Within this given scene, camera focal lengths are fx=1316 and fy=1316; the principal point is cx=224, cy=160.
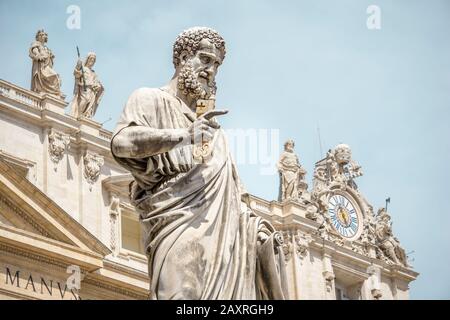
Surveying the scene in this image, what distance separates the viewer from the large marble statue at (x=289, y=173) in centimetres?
3578

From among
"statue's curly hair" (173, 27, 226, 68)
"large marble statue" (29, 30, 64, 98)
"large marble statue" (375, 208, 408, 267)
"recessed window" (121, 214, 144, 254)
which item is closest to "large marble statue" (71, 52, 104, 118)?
"large marble statue" (29, 30, 64, 98)

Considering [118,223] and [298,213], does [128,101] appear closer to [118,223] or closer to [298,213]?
[118,223]

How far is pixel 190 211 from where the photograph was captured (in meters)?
6.04

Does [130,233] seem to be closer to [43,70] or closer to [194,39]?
[43,70]

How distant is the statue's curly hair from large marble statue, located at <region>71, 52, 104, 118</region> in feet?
81.0

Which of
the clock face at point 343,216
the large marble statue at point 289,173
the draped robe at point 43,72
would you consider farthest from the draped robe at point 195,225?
the clock face at point 343,216

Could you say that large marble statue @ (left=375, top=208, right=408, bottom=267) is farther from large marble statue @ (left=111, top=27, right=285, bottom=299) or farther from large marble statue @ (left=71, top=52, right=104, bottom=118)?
large marble statue @ (left=111, top=27, right=285, bottom=299)

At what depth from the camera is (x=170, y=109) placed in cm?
645

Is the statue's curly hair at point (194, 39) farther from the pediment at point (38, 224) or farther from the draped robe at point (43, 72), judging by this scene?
the draped robe at point (43, 72)

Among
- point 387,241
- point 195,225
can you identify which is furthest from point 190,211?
point 387,241

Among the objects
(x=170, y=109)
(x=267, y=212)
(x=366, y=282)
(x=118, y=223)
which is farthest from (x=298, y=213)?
(x=170, y=109)

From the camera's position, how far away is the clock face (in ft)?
123

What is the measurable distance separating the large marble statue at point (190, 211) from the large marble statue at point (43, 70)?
79.9 feet

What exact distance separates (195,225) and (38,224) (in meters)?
22.4
